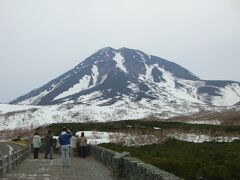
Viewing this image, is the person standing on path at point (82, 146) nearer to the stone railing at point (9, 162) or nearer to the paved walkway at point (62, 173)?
the stone railing at point (9, 162)

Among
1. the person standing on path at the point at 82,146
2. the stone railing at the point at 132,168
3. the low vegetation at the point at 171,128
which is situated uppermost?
the low vegetation at the point at 171,128

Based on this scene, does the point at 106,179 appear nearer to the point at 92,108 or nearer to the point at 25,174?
the point at 25,174

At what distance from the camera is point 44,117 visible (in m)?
158

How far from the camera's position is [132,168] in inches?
677

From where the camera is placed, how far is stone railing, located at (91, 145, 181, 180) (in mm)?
13078

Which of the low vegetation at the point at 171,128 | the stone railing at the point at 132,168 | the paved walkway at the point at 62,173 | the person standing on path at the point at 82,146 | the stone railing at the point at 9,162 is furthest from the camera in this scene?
the low vegetation at the point at 171,128

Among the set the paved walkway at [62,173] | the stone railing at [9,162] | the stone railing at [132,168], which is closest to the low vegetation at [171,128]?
the stone railing at [132,168]

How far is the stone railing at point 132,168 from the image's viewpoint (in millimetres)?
13078

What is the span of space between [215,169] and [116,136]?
27.2 metres

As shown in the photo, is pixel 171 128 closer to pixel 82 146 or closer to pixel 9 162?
pixel 82 146

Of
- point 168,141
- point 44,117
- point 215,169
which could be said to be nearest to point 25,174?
point 215,169

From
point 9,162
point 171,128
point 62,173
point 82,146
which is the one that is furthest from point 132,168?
point 171,128

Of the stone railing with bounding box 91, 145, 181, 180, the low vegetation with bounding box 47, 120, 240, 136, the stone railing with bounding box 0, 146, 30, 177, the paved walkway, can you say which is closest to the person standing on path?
→ the stone railing with bounding box 91, 145, 181, 180

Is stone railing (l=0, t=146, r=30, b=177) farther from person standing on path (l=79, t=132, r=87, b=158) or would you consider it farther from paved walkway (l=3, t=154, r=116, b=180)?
person standing on path (l=79, t=132, r=87, b=158)
